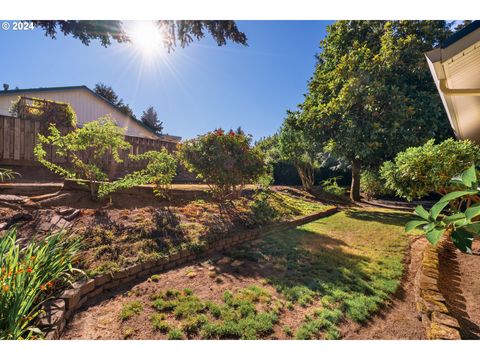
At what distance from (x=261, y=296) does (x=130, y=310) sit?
4.22 ft

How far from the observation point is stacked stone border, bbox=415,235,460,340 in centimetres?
207

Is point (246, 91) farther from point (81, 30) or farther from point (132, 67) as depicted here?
point (81, 30)

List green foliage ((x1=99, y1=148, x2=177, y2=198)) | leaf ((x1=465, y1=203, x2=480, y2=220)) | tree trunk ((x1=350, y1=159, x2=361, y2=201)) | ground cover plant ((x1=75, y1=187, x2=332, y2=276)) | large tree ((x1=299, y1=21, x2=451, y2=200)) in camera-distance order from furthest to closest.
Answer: tree trunk ((x1=350, y1=159, x2=361, y2=201)) → large tree ((x1=299, y1=21, x2=451, y2=200)) → green foliage ((x1=99, y1=148, x2=177, y2=198)) → ground cover plant ((x1=75, y1=187, x2=332, y2=276)) → leaf ((x1=465, y1=203, x2=480, y2=220))

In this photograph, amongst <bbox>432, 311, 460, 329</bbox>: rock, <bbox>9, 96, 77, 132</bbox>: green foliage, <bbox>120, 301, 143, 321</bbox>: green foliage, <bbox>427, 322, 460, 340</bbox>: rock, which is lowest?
<bbox>427, 322, 460, 340</bbox>: rock

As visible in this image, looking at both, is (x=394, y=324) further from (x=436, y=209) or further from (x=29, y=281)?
(x=29, y=281)

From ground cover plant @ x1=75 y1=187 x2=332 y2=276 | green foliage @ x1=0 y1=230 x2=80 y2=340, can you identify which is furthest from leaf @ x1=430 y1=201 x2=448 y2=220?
ground cover plant @ x1=75 y1=187 x2=332 y2=276

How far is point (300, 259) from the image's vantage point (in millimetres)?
3689

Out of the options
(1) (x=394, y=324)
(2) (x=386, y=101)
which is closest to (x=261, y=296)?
(1) (x=394, y=324)

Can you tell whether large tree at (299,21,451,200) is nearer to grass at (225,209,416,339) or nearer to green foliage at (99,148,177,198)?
grass at (225,209,416,339)

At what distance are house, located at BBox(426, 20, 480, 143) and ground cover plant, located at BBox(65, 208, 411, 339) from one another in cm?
→ 217
